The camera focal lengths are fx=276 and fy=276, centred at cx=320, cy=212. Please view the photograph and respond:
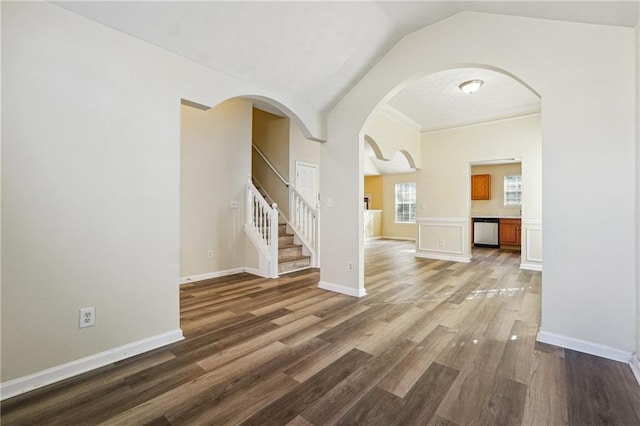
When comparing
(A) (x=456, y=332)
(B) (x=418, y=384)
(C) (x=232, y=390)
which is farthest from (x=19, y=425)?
(A) (x=456, y=332)

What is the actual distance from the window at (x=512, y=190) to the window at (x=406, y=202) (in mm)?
2943

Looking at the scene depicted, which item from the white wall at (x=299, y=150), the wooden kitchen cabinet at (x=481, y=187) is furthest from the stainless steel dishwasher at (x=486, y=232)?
the white wall at (x=299, y=150)

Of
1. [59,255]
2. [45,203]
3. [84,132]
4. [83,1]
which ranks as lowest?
[59,255]

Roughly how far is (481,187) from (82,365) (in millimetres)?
9548

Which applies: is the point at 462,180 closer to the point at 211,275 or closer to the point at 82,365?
the point at 211,275

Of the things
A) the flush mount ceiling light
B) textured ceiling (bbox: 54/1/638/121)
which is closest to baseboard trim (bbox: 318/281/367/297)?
textured ceiling (bbox: 54/1/638/121)

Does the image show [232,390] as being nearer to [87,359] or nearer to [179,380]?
[179,380]

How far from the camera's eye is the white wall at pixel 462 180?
203 inches

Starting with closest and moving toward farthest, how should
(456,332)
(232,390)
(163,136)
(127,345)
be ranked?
(232,390), (127,345), (163,136), (456,332)

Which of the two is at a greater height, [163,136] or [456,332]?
[163,136]


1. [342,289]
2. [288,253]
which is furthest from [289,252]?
[342,289]

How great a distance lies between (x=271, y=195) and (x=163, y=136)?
3969 mm

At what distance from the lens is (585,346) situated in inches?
83.6

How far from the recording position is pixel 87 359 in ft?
6.26
